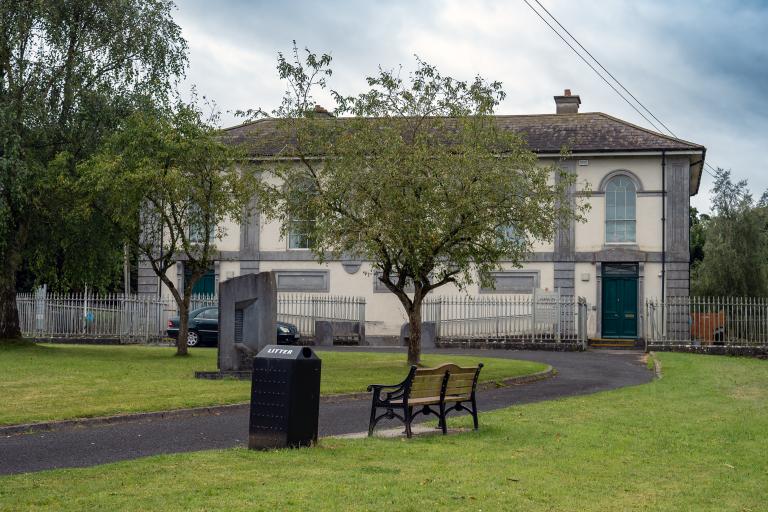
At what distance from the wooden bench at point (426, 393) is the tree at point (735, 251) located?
105ft

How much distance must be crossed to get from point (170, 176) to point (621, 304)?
717 inches

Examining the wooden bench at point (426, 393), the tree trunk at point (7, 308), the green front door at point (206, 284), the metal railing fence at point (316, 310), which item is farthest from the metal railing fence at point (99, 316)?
the wooden bench at point (426, 393)

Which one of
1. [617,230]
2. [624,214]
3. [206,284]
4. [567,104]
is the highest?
[567,104]

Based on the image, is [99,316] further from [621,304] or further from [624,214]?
[624,214]

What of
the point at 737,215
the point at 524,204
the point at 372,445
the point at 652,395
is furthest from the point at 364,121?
the point at 737,215

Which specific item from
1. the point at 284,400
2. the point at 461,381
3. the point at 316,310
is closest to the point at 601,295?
the point at 316,310

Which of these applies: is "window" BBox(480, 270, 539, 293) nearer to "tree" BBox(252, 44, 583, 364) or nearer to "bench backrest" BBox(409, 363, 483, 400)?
"tree" BBox(252, 44, 583, 364)

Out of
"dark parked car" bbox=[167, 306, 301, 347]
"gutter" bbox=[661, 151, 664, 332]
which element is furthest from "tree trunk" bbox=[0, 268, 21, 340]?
"gutter" bbox=[661, 151, 664, 332]

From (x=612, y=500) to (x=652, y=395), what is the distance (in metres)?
10.2

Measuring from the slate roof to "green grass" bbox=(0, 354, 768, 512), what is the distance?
23.1 metres

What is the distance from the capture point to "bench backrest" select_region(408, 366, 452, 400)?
12.1 metres

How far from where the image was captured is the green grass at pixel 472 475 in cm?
779

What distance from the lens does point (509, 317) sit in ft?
117

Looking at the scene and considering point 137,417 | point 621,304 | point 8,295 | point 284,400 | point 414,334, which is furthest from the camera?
point 621,304
